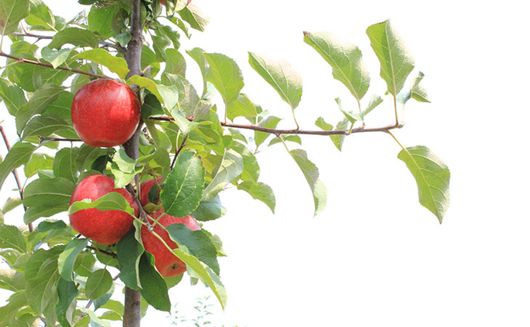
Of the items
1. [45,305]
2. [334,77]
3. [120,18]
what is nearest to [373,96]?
[334,77]

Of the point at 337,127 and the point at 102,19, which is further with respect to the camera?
the point at 102,19

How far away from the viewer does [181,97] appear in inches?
51.6

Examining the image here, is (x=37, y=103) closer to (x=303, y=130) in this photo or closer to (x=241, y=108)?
(x=241, y=108)

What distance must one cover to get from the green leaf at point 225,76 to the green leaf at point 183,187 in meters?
0.18

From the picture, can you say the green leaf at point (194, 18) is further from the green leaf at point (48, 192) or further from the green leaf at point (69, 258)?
the green leaf at point (69, 258)

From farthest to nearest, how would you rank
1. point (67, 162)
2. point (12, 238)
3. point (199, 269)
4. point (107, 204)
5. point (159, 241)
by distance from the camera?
point (12, 238)
point (67, 162)
point (159, 241)
point (107, 204)
point (199, 269)

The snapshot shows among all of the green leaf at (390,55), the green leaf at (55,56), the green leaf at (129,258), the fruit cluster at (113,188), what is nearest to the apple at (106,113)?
the fruit cluster at (113,188)

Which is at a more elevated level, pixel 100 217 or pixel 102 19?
pixel 102 19

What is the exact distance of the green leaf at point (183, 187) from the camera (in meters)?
1.20

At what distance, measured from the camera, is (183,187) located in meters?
1.20

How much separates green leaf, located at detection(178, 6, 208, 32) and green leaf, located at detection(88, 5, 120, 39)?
161 millimetres

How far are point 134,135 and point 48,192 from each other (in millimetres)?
227

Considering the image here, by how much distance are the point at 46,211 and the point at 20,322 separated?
1.62ft

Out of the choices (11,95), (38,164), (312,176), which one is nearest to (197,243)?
(312,176)
